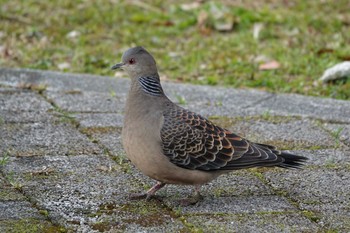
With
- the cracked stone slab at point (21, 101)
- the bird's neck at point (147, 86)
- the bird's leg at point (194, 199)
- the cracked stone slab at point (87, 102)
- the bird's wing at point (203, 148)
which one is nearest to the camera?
the bird's leg at point (194, 199)

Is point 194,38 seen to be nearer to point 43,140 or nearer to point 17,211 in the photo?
point 43,140

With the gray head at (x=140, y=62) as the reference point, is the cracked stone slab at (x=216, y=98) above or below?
below

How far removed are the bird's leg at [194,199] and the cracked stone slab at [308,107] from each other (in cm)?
205

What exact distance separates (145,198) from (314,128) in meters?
2.05

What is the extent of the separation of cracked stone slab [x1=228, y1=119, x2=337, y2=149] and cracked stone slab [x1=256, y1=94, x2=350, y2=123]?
225 millimetres

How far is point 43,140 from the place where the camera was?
5.35m

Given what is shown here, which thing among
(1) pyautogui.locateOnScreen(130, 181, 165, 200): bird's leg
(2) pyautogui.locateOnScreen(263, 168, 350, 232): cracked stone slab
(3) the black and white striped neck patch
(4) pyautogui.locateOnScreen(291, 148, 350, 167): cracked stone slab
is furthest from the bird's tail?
(3) the black and white striped neck patch

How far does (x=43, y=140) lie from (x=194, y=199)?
4.92 feet

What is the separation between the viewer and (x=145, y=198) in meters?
4.34

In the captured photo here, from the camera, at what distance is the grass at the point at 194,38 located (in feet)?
24.9

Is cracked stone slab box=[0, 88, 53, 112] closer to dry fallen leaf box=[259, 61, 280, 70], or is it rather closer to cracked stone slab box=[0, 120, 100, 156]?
cracked stone slab box=[0, 120, 100, 156]

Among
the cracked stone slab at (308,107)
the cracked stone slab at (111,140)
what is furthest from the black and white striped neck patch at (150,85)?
the cracked stone slab at (308,107)

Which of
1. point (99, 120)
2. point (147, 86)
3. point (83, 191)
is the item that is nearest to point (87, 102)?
point (99, 120)

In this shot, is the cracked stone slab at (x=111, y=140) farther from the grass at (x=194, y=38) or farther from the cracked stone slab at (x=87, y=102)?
the grass at (x=194, y=38)
